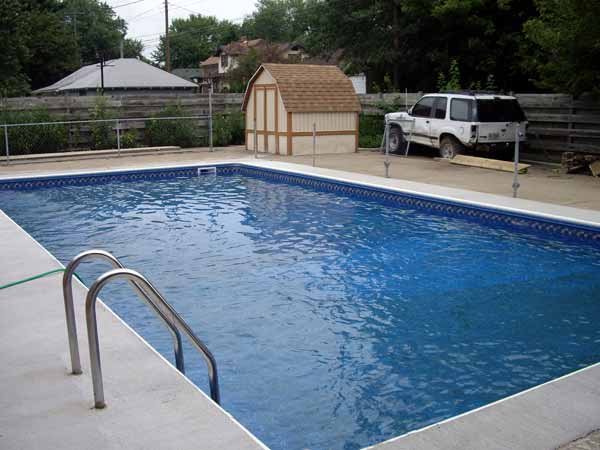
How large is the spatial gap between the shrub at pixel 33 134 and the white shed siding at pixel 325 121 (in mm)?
7348

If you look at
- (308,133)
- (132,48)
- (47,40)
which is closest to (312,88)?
(308,133)

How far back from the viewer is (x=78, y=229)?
1110cm

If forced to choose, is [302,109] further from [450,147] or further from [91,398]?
[91,398]

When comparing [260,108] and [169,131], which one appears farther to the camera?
[169,131]

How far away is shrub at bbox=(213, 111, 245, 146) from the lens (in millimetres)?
23205

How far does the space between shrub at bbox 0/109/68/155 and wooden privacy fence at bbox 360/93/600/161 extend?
1351cm

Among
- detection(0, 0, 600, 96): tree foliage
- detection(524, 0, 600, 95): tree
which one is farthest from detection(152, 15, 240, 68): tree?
detection(524, 0, 600, 95): tree

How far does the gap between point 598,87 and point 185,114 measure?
13015 millimetres

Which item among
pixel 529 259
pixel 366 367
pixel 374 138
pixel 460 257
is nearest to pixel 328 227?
pixel 460 257

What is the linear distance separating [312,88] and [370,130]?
368cm

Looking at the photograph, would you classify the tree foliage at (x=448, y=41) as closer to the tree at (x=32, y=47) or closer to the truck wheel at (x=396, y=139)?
the tree at (x=32, y=47)

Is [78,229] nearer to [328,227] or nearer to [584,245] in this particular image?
[328,227]

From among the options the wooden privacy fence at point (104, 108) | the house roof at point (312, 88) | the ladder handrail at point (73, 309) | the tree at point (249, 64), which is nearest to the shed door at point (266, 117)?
the house roof at point (312, 88)

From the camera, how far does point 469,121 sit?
55.1 feet
